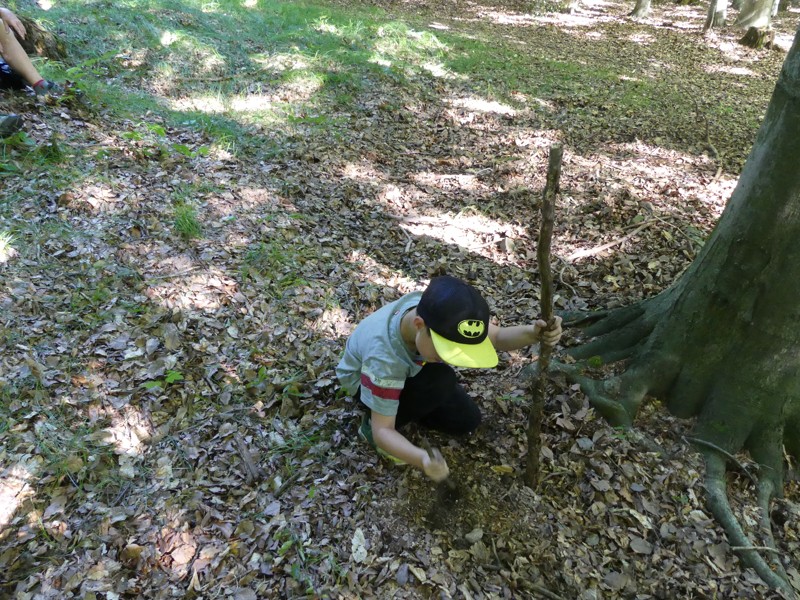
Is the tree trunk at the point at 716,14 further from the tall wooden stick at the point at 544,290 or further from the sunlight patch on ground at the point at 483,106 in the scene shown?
the tall wooden stick at the point at 544,290

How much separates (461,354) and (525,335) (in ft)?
1.73

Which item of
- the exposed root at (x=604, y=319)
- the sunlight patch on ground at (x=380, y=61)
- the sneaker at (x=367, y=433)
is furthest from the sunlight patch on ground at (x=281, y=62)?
the sneaker at (x=367, y=433)

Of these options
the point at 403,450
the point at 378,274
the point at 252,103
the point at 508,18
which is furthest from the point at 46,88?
the point at 508,18

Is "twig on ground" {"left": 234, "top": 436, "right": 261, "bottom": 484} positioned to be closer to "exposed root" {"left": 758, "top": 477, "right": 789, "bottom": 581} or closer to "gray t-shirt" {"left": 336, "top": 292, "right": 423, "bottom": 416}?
"gray t-shirt" {"left": 336, "top": 292, "right": 423, "bottom": 416}

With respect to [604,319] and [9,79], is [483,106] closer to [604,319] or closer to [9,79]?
[604,319]

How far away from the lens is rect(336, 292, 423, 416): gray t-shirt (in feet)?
8.59

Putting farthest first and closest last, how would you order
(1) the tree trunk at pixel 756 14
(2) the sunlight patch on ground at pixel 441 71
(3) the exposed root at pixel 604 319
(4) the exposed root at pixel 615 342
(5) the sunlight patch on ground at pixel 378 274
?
(1) the tree trunk at pixel 756 14 → (2) the sunlight patch on ground at pixel 441 71 → (5) the sunlight patch on ground at pixel 378 274 → (3) the exposed root at pixel 604 319 → (4) the exposed root at pixel 615 342

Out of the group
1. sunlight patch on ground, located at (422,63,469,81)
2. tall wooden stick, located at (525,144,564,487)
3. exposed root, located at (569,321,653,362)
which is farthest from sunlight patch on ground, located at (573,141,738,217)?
sunlight patch on ground, located at (422,63,469,81)

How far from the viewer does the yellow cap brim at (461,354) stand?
2281 mm

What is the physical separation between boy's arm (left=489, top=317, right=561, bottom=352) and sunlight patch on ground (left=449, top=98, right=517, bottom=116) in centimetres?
641

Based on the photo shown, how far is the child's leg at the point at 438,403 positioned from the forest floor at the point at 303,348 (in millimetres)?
152

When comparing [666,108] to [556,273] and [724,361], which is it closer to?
[556,273]

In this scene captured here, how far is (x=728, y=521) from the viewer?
2721 mm

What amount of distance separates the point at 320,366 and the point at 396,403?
1237 millimetres
